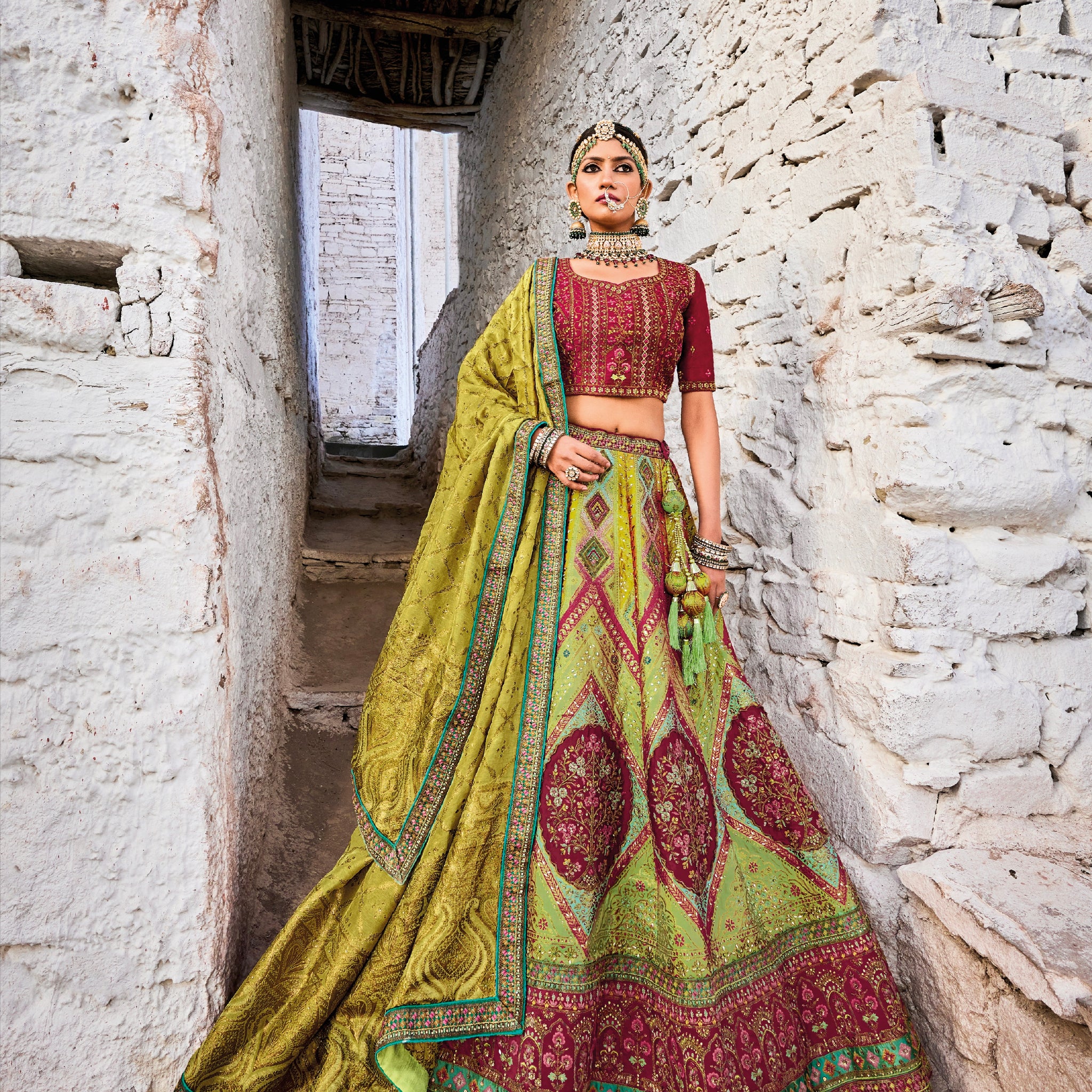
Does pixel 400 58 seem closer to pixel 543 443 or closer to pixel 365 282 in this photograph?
pixel 543 443

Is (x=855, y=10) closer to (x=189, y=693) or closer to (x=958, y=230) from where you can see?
(x=958, y=230)

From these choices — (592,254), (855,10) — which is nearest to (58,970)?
(592,254)

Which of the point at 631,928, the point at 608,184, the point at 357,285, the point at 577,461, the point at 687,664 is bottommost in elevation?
the point at 631,928

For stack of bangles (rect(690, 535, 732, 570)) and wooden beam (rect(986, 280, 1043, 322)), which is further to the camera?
stack of bangles (rect(690, 535, 732, 570))

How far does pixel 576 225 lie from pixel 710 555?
2.59ft

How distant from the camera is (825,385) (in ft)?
5.88

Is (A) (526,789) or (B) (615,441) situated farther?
(B) (615,441)

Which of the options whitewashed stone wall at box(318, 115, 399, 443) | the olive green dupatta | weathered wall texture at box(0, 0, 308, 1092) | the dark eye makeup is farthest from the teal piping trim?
whitewashed stone wall at box(318, 115, 399, 443)

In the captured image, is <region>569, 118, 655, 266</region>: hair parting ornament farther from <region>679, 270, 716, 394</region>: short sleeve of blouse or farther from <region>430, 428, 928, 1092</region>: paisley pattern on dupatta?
<region>430, 428, 928, 1092</region>: paisley pattern on dupatta

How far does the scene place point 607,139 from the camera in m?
1.62

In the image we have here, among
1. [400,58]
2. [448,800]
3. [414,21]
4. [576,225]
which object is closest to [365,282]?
[400,58]

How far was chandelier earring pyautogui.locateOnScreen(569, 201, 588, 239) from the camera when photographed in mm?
1680

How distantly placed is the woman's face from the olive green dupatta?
5.6 inches

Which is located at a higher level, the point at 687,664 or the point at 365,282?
the point at 365,282
